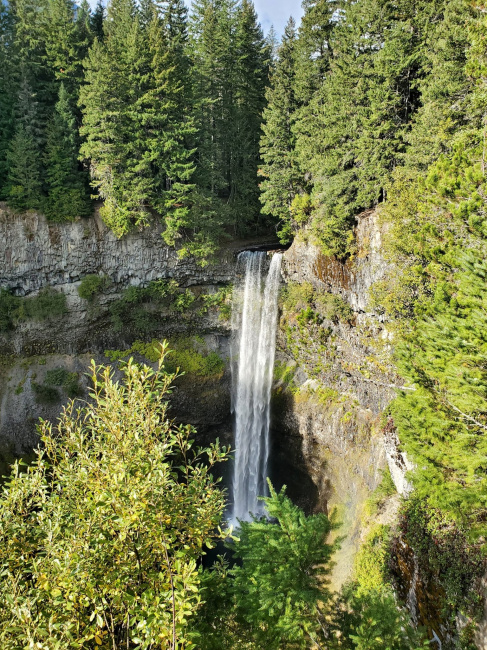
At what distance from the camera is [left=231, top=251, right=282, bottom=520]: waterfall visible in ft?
77.9

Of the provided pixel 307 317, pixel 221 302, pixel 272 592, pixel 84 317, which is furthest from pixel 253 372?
pixel 272 592

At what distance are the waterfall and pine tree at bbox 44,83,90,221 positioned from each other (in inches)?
466

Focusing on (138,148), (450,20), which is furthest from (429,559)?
(138,148)

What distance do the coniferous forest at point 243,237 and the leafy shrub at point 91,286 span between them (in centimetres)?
366

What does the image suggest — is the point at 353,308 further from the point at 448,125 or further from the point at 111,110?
the point at 111,110

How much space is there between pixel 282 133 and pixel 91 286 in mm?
16531

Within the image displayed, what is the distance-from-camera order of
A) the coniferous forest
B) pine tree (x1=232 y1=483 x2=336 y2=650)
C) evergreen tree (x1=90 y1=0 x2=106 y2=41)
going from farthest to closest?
1. evergreen tree (x1=90 y1=0 x2=106 y2=41)
2. pine tree (x1=232 y1=483 x2=336 y2=650)
3. the coniferous forest

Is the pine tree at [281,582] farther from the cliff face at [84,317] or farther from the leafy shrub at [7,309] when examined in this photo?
the leafy shrub at [7,309]

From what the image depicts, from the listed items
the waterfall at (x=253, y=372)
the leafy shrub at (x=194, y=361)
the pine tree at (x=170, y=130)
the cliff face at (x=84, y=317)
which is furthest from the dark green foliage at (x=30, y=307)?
the waterfall at (x=253, y=372)

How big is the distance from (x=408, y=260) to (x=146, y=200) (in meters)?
17.5

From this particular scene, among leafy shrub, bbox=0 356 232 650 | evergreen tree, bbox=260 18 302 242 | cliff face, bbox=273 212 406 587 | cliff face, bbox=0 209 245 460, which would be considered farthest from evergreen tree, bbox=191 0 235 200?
leafy shrub, bbox=0 356 232 650

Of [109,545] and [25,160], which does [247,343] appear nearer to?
[25,160]

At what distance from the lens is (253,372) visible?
24.5 m

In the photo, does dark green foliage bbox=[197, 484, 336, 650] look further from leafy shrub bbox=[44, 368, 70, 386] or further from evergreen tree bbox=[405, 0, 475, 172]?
leafy shrub bbox=[44, 368, 70, 386]
